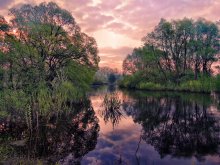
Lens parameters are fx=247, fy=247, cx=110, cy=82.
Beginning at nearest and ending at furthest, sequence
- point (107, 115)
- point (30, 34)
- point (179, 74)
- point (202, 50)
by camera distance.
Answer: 1. point (107, 115)
2. point (30, 34)
3. point (202, 50)
4. point (179, 74)

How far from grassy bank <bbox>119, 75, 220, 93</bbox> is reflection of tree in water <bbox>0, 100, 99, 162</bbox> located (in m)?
45.6

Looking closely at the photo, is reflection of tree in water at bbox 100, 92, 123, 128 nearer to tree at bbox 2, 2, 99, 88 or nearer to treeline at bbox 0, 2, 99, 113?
treeline at bbox 0, 2, 99, 113

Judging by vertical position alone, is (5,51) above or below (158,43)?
below

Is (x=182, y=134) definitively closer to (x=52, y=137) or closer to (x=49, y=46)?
(x=52, y=137)

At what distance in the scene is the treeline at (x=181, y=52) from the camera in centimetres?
7125

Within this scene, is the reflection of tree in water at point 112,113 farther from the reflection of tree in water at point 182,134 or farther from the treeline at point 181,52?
the treeline at point 181,52

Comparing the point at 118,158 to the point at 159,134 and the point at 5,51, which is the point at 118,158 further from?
the point at 5,51

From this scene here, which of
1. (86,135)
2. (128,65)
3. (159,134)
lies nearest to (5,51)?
(86,135)

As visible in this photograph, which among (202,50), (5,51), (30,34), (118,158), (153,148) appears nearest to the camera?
(118,158)

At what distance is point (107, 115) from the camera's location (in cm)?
2667

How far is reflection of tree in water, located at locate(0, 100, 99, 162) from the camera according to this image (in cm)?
1301

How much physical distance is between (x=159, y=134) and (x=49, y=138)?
25.8 ft

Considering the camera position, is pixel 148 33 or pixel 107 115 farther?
pixel 148 33

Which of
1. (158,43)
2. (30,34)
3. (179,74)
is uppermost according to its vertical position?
(158,43)
